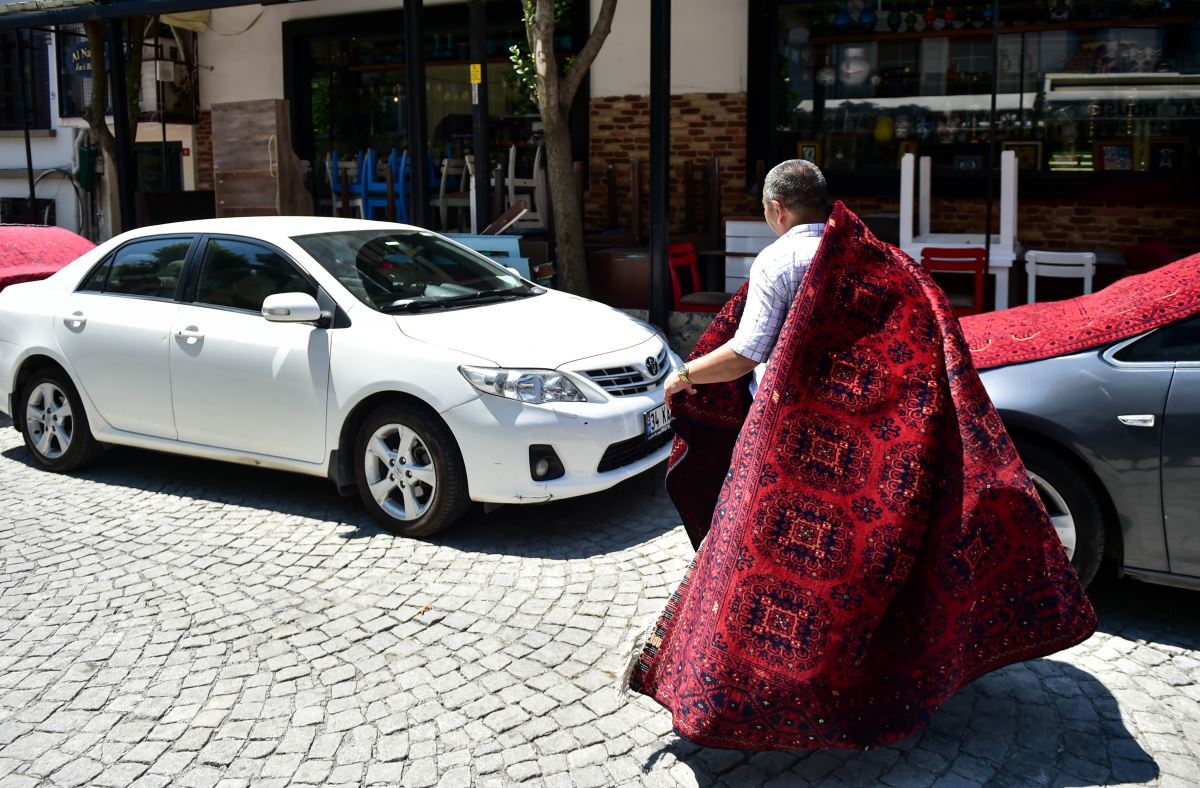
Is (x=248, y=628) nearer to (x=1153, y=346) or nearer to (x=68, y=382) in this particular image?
(x=68, y=382)

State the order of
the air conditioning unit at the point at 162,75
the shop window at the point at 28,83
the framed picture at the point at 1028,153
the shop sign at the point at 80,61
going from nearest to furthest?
the framed picture at the point at 1028,153 → the air conditioning unit at the point at 162,75 → the shop sign at the point at 80,61 → the shop window at the point at 28,83

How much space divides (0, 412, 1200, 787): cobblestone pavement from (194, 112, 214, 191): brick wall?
1090 centimetres

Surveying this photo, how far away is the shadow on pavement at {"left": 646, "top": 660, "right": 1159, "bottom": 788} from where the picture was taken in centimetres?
339

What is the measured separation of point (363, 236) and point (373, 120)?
897 centimetres

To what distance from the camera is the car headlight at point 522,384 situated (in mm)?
5348

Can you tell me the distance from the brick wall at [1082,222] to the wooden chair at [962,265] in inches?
94.9

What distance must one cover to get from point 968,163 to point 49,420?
8.37 metres

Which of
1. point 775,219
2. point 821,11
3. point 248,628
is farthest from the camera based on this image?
point 821,11

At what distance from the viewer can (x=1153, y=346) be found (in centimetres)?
427

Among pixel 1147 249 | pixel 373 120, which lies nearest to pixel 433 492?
pixel 1147 249

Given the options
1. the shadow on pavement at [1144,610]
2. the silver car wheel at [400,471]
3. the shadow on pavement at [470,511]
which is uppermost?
the silver car wheel at [400,471]

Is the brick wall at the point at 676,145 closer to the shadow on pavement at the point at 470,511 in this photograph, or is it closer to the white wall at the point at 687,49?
the white wall at the point at 687,49

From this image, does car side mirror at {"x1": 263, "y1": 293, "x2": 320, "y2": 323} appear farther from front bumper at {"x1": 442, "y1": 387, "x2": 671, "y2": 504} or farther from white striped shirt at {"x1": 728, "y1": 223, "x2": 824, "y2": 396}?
white striped shirt at {"x1": 728, "y1": 223, "x2": 824, "y2": 396}

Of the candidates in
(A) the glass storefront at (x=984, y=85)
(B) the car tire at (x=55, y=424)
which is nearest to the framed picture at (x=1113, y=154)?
(A) the glass storefront at (x=984, y=85)
